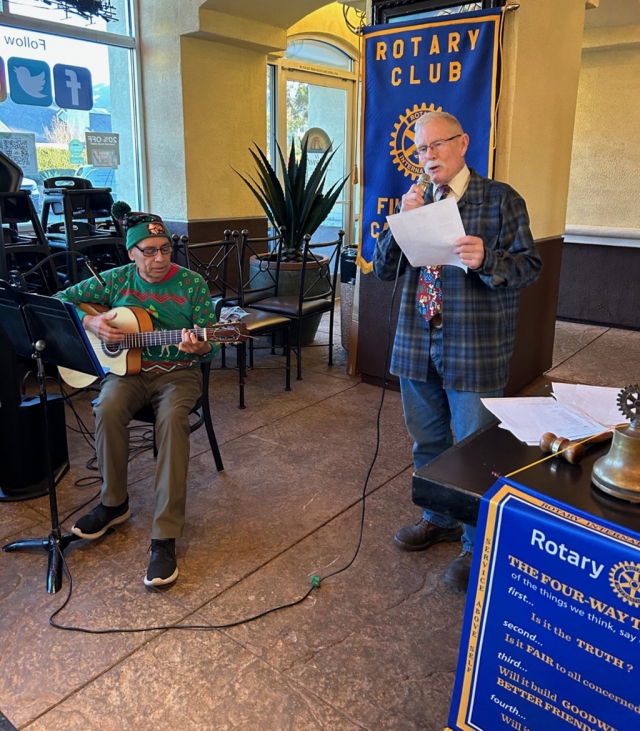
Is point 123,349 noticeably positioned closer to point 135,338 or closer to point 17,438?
point 135,338

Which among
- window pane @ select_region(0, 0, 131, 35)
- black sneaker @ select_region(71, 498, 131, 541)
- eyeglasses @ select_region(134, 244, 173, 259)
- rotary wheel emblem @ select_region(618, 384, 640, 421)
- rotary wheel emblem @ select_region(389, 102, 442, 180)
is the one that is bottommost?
black sneaker @ select_region(71, 498, 131, 541)

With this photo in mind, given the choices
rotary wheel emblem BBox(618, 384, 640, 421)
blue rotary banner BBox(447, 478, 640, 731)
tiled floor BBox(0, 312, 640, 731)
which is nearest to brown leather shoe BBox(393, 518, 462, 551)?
tiled floor BBox(0, 312, 640, 731)

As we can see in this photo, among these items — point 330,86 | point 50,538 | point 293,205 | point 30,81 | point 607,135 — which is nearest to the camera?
point 50,538

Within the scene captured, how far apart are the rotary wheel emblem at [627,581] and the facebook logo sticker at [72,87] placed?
16.0ft

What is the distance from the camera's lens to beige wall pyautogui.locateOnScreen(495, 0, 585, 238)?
10.7 ft

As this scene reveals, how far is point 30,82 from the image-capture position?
14.8ft

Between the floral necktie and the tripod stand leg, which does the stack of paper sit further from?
the tripod stand leg

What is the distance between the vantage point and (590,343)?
5.20m

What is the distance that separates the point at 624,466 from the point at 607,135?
17.2 ft

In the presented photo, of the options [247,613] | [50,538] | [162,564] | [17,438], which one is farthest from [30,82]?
[247,613]

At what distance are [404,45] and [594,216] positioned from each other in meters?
2.97

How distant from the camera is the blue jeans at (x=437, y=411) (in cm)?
201

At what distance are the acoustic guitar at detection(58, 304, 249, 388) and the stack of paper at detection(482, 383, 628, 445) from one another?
120 cm

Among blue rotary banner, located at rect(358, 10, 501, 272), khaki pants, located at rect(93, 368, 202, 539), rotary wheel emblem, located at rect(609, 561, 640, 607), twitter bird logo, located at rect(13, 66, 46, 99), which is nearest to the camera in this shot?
rotary wheel emblem, located at rect(609, 561, 640, 607)
